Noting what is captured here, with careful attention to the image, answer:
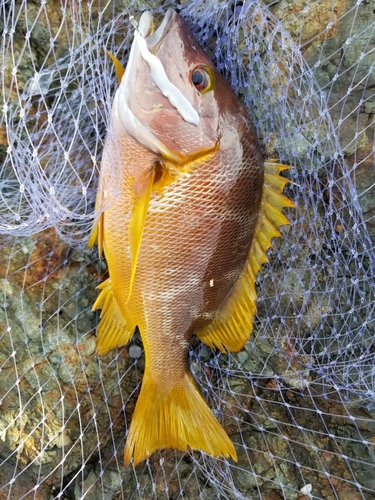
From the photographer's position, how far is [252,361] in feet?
6.33

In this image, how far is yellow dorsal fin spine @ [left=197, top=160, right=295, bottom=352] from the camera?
63.4 inches

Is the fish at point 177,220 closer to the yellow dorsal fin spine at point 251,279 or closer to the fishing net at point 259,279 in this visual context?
the yellow dorsal fin spine at point 251,279

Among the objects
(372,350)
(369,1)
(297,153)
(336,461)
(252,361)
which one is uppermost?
(369,1)

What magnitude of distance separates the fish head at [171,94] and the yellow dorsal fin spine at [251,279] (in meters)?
0.33

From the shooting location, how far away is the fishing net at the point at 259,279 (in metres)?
1.65

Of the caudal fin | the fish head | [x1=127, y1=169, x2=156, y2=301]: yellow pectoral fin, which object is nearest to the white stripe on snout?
the fish head

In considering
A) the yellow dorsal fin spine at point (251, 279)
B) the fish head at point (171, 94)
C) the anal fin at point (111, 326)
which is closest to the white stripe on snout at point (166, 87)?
Result: the fish head at point (171, 94)

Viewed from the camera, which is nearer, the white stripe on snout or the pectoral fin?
the white stripe on snout

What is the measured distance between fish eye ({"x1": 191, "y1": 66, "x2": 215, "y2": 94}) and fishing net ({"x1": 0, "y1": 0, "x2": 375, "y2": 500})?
0.35 meters

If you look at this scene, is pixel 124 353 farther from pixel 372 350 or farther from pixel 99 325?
pixel 372 350

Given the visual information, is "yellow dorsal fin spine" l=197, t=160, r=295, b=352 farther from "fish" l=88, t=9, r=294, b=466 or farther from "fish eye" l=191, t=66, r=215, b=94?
"fish eye" l=191, t=66, r=215, b=94

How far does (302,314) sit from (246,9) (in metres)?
1.30

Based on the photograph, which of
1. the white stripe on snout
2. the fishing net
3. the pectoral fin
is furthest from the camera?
the fishing net

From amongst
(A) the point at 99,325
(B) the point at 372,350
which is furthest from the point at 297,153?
(A) the point at 99,325
